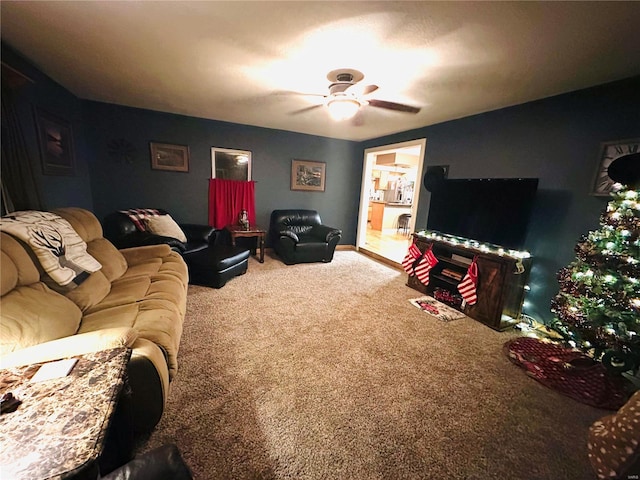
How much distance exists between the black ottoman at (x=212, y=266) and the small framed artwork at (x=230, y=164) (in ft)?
5.75

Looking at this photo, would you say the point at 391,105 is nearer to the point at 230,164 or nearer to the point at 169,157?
the point at 230,164

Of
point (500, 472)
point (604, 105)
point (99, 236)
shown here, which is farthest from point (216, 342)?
point (604, 105)

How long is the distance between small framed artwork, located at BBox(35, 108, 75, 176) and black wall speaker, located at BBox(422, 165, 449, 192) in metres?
4.58

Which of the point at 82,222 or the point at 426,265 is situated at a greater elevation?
the point at 82,222

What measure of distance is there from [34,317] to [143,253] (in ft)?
5.14

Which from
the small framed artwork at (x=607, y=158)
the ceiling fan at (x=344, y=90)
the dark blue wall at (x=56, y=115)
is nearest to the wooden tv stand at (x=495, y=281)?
the small framed artwork at (x=607, y=158)

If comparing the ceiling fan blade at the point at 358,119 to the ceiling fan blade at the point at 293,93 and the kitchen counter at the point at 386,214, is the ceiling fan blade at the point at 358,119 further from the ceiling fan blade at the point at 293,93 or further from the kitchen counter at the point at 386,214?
the kitchen counter at the point at 386,214

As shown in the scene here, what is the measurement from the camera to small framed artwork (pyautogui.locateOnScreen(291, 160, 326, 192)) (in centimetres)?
512

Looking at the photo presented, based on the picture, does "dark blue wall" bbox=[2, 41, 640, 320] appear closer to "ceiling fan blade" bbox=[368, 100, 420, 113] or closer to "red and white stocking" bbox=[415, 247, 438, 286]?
"red and white stocking" bbox=[415, 247, 438, 286]

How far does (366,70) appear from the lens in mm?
2279

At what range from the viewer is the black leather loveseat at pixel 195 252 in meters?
3.18

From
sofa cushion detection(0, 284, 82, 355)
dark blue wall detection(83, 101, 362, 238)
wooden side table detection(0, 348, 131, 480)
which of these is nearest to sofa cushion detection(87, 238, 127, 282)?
sofa cushion detection(0, 284, 82, 355)

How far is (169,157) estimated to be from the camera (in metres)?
4.21

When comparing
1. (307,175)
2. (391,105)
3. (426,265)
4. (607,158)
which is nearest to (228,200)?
(307,175)
